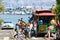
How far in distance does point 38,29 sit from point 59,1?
4.59 metres

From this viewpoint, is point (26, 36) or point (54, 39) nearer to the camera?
point (54, 39)

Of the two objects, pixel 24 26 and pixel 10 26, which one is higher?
pixel 24 26

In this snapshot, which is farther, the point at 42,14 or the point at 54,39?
the point at 42,14

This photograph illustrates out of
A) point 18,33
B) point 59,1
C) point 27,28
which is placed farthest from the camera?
point 27,28

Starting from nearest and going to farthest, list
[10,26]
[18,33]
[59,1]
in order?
[59,1] < [18,33] < [10,26]

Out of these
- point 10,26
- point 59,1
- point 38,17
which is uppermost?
point 59,1

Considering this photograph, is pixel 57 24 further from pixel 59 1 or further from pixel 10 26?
pixel 10 26

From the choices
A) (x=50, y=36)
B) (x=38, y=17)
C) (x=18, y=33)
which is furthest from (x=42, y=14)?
(x=18, y=33)

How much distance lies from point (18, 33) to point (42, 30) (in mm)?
2660

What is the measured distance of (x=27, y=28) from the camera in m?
21.6

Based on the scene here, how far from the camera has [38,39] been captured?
21.1 meters

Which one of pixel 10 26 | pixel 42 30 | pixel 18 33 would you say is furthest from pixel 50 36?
pixel 10 26

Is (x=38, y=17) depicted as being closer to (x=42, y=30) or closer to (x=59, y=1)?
(x=42, y=30)

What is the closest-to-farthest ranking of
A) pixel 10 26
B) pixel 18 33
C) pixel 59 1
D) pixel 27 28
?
pixel 59 1, pixel 18 33, pixel 27 28, pixel 10 26
